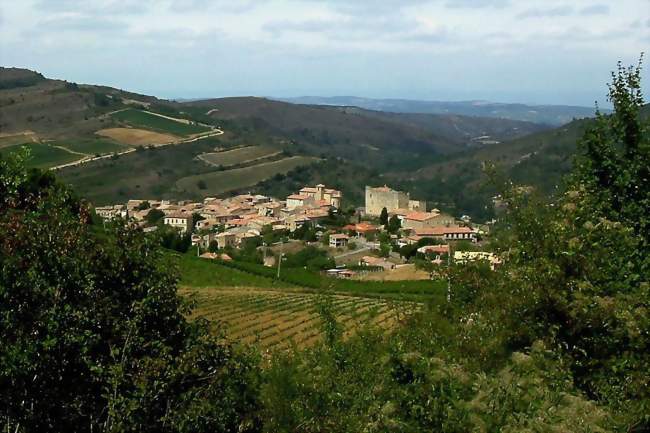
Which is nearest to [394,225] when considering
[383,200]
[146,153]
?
[383,200]

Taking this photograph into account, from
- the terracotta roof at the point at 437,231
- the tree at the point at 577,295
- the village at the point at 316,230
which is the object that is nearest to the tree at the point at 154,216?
the village at the point at 316,230

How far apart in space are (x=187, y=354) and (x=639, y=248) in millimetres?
7025

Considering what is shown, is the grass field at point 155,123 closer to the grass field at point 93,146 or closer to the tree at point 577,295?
the grass field at point 93,146

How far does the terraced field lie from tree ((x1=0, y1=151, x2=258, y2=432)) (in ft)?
48.6

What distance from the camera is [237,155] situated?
127m

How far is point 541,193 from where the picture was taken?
10.8m

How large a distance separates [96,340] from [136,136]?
4906 inches

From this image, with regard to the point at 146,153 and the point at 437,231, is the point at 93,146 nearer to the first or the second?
the point at 146,153

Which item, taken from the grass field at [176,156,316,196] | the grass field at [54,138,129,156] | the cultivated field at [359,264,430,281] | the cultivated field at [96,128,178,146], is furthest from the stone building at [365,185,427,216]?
the cultivated field at [96,128,178,146]

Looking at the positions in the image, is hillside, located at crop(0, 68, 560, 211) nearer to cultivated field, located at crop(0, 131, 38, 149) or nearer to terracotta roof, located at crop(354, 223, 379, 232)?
cultivated field, located at crop(0, 131, 38, 149)

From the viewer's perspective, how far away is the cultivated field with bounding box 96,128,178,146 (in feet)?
409

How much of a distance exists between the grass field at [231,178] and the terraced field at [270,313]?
70.1m

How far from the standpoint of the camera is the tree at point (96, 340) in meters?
7.49

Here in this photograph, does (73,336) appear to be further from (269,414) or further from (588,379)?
(588,379)
